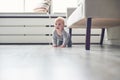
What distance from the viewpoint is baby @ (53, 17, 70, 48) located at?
309 cm

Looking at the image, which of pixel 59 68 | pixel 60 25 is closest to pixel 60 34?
pixel 60 25

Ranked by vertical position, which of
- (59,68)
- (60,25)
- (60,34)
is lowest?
(59,68)

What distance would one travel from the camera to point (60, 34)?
3193mm

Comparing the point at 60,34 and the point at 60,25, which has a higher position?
the point at 60,25

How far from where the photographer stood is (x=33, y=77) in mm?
811

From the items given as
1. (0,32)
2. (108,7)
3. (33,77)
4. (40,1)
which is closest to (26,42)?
(0,32)

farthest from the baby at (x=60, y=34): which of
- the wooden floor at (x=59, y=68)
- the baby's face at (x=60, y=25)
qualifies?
the wooden floor at (x=59, y=68)

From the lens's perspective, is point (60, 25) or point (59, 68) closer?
point (59, 68)

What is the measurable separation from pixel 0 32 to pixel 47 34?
0.94m

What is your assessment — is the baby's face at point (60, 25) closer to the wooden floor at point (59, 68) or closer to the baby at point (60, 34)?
the baby at point (60, 34)

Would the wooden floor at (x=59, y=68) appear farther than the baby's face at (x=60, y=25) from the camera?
No

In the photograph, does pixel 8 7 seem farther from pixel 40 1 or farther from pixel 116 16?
pixel 116 16

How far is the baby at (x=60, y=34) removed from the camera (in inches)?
122

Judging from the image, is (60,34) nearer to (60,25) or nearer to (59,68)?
(60,25)
